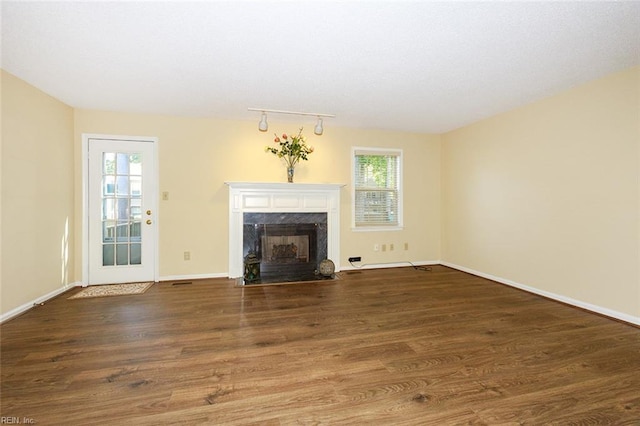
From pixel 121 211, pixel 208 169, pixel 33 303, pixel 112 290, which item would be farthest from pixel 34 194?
pixel 208 169

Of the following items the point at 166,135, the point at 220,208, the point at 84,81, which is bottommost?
the point at 220,208

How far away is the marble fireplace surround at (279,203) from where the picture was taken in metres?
4.11

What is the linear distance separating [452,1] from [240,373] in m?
2.77

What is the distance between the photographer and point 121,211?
150 inches

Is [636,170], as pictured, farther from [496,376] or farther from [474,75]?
[496,376]

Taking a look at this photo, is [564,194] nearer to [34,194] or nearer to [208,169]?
[208,169]

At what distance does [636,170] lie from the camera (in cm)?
252

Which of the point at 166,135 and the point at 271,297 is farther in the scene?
the point at 166,135

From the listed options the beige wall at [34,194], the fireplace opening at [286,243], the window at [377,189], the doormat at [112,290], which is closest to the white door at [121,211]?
the doormat at [112,290]

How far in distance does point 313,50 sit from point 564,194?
124 inches

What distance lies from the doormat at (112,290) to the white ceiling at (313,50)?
2394 mm

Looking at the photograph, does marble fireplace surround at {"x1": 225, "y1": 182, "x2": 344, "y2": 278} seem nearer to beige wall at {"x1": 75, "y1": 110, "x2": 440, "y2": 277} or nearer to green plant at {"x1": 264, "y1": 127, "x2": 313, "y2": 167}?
beige wall at {"x1": 75, "y1": 110, "x2": 440, "y2": 277}

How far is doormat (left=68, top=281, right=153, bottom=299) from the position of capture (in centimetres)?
334

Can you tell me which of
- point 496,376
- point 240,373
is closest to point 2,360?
point 240,373
